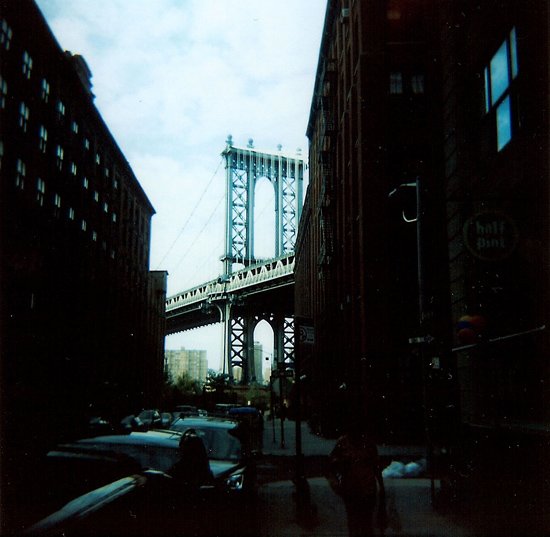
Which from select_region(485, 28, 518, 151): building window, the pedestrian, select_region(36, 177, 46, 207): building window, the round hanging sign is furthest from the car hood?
select_region(36, 177, 46, 207): building window

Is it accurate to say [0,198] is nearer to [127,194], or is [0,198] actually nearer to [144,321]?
[127,194]

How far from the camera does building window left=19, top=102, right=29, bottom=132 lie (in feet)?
97.9

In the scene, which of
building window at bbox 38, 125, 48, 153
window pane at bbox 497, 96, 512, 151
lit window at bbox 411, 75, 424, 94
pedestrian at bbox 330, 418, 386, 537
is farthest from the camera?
building window at bbox 38, 125, 48, 153

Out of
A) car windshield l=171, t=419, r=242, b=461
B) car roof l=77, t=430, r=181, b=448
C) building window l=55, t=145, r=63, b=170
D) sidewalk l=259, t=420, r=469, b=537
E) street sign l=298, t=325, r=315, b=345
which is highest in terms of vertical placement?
building window l=55, t=145, r=63, b=170

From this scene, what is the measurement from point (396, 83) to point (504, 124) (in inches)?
681

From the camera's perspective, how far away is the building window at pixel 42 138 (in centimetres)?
3357

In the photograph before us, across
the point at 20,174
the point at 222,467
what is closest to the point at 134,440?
the point at 222,467

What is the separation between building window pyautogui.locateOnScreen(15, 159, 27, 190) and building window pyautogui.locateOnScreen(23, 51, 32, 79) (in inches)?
157

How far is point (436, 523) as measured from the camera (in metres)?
9.75

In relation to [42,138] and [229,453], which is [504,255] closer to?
[229,453]

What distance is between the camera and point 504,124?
1109cm

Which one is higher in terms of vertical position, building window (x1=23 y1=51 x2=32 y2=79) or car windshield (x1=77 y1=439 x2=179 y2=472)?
building window (x1=23 y1=51 x2=32 y2=79)

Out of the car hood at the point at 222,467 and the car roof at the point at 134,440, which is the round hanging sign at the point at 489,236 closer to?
the car hood at the point at 222,467

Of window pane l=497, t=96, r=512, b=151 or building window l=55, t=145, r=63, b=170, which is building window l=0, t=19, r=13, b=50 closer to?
building window l=55, t=145, r=63, b=170
